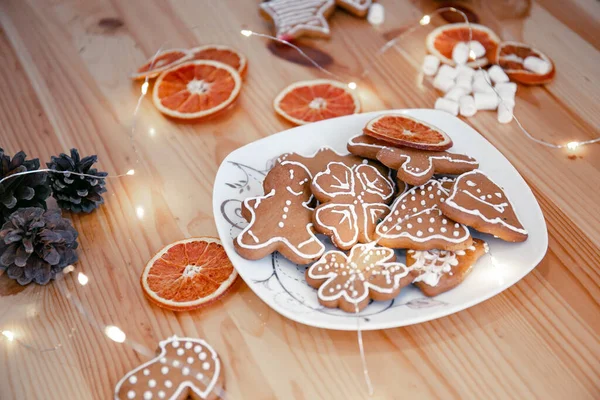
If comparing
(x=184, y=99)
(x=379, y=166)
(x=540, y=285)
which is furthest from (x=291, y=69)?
(x=540, y=285)

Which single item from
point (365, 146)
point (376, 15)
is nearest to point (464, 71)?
point (376, 15)

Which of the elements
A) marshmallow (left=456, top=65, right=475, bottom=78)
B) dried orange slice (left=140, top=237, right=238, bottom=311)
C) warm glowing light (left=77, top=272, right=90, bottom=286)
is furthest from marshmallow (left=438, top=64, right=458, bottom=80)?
warm glowing light (left=77, top=272, right=90, bottom=286)

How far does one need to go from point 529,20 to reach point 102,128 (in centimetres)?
108

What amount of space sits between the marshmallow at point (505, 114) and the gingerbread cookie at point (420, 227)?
362 mm

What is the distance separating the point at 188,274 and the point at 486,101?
748 millimetres

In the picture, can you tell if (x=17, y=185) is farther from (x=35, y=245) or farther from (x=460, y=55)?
(x=460, y=55)

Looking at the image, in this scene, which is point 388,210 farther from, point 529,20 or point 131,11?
point 131,11

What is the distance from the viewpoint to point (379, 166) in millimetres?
1099

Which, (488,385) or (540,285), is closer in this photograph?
(488,385)

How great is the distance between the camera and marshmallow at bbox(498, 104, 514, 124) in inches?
50.1

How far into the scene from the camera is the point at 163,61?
1.40 m

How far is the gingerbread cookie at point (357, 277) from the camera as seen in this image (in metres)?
0.90

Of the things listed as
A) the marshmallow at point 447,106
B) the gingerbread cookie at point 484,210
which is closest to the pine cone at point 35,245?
the gingerbread cookie at point 484,210

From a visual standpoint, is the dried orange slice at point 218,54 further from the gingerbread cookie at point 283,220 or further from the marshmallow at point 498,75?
the marshmallow at point 498,75
